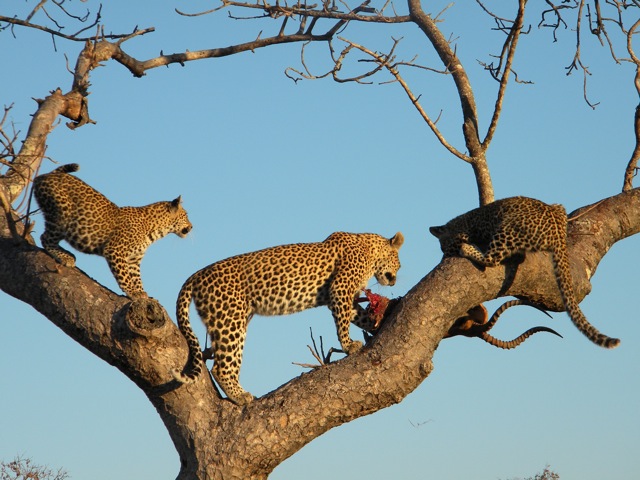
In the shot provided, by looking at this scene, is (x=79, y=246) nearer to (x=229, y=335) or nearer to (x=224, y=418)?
(x=229, y=335)

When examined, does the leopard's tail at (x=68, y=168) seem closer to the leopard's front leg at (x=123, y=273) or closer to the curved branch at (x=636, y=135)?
the leopard's front leg at (x=123, y=273)

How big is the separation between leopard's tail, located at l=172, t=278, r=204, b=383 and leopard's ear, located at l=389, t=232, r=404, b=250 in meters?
2.67

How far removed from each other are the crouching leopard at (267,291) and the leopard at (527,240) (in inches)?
39.8

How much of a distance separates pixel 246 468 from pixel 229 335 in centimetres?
132

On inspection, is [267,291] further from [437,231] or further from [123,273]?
[437,231]

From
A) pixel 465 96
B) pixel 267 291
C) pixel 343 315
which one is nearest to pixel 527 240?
pixel 343 315

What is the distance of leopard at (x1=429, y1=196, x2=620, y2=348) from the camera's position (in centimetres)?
835

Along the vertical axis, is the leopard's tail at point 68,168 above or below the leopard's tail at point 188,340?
above

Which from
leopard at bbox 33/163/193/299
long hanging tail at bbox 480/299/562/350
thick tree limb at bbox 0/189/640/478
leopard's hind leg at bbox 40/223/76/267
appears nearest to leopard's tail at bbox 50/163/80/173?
leopard at bbox 33/163/193/299

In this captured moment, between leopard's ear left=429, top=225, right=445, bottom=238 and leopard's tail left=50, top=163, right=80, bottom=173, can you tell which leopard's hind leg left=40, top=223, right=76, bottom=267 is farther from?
leopard's ear left=429, top=225, right=445, bottom=238

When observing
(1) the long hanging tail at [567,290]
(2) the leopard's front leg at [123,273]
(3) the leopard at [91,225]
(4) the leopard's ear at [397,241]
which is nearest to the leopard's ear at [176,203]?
(3) the leopard at [91,225]

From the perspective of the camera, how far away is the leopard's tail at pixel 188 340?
7.57 meters

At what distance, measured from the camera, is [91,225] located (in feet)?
31.2

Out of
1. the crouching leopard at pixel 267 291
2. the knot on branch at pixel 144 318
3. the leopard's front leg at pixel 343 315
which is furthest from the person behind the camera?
the leopard's front leg at pixel 343 315
